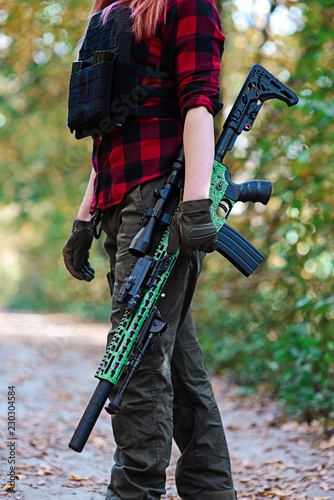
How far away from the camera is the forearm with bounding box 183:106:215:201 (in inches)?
78.2

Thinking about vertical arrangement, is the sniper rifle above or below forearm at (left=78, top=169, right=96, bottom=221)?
below

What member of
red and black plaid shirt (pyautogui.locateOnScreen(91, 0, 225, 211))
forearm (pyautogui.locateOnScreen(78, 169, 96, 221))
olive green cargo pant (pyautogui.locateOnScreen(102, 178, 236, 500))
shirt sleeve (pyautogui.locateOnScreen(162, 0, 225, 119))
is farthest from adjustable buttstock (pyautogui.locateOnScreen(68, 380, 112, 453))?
shirt sleeve (pyautogui.locateOnScreen(162, 0, 225, 119))

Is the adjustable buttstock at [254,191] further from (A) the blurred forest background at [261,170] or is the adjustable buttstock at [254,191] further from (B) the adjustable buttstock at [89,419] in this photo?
(A) the blurred forest background at [261,170]

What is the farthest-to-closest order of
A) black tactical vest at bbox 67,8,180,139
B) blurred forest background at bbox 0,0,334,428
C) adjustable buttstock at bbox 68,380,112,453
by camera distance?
blurred forest background at bbox 0,0,334,428, black tactical vest at bbox 67,8,180,139, adjustable buttstock at bbox 68,380,112,453

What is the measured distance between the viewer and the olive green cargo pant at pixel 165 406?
199 cm

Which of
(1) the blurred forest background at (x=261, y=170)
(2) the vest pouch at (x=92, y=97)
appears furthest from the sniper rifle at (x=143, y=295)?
(1) the blurred forest background at (x=261, y=170)

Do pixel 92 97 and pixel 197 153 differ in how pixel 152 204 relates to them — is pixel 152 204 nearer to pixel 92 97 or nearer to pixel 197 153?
pixel 197 153

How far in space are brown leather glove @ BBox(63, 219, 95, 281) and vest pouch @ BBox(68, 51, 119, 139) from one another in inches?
17.0

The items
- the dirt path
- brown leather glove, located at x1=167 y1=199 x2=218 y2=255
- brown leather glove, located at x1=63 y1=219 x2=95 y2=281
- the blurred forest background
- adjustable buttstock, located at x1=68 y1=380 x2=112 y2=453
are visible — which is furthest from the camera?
the blurred forest background

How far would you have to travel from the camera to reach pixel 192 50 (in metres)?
2.01

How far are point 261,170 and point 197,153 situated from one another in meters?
3.52

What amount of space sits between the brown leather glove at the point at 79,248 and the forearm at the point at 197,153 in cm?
64

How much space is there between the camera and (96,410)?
6.12 ft

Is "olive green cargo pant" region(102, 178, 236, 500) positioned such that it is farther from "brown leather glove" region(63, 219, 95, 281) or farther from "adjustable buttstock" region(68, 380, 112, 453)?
"brown leather glove" region(63, 219, 95, 281)
